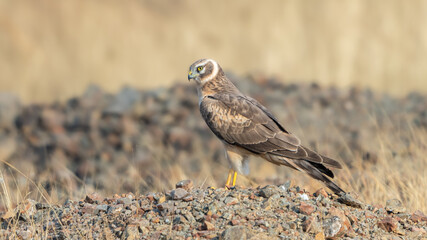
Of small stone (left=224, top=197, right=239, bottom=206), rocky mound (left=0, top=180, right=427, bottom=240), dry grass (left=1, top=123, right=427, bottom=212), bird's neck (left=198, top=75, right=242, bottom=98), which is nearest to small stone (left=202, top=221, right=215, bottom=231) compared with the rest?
rocky mound (left=0, top=180, right=427, bottom=240)

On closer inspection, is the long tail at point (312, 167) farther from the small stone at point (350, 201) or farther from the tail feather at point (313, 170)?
the small stone at point (350, 201)

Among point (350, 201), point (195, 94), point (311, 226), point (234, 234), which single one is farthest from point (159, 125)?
point (234, 234)

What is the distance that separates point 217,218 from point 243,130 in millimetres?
2275

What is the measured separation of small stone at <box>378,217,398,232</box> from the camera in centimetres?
647

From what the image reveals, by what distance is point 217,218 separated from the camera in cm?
627

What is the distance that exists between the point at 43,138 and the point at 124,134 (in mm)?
2013

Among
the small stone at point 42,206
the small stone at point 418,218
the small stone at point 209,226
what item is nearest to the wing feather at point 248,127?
the small stone at point 418,218

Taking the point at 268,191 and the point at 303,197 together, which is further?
the point at 303,197

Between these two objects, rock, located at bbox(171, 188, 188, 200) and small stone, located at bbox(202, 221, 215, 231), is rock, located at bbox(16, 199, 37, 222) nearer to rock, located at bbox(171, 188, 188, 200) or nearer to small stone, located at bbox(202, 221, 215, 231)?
rock, located at bbox(171, 188, 188, 200)

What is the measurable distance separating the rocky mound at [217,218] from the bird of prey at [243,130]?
967mm

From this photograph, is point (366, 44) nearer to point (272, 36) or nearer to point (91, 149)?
point (272, 36)

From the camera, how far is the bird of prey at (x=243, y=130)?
806 cm

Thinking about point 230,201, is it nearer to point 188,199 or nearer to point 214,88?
point 188,199

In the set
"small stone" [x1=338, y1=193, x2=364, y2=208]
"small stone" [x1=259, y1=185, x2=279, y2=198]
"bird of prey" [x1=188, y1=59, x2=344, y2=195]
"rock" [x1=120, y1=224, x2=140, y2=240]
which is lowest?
"rock" [x1=120, y1=224, x2=140, y2=240]
